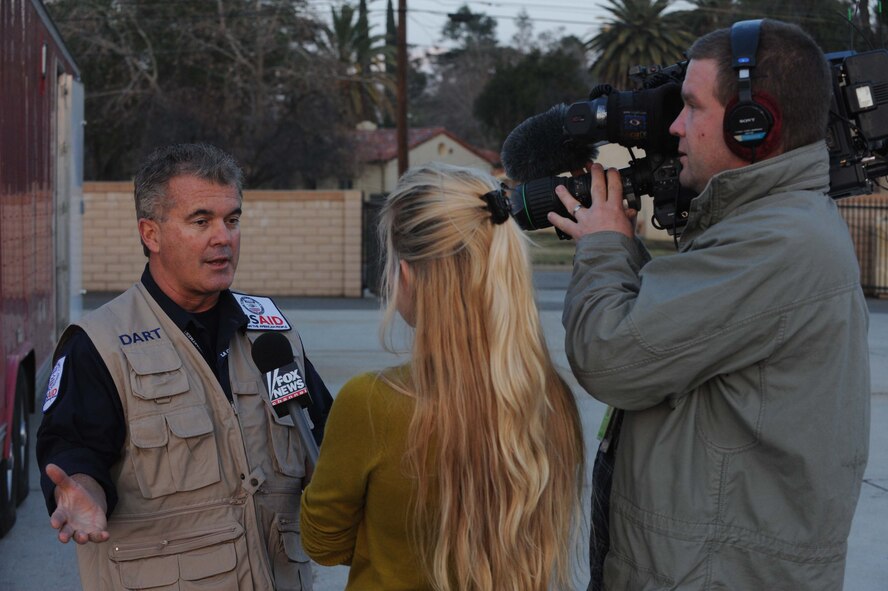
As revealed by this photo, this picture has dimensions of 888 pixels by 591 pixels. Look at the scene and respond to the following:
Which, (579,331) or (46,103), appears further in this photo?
(46,103)

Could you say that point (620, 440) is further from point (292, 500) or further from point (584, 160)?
point (292, 500)

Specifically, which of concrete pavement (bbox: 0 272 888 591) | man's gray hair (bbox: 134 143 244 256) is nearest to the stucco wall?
concrete pavement (bbox: 0 272 888 591)

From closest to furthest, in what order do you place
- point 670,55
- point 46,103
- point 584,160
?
point 584,160 → point 46,103 → point 670,55

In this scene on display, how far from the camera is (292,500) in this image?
2.71 meters

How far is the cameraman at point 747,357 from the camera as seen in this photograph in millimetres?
1976

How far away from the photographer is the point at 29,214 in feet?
20.1

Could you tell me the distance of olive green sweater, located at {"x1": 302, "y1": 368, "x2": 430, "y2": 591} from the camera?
200 cm

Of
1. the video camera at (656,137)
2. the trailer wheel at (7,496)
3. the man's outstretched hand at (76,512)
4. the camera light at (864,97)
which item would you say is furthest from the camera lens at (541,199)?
the trailer wheel at (7,496)

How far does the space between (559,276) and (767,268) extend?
75.3ft

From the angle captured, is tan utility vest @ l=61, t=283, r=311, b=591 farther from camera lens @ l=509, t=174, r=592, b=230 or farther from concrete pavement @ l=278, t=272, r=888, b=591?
camera lens @ l=509, t=174, r=592, b=230

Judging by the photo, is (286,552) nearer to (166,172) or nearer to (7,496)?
(166,172)

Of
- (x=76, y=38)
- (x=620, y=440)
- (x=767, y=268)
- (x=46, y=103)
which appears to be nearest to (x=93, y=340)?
(x=620, y=440)

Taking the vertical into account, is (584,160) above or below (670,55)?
below

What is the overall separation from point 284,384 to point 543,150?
2.70ft
